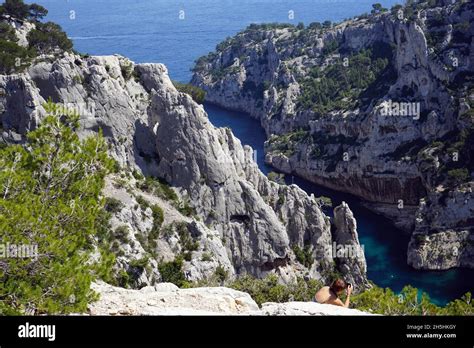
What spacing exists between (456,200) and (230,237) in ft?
102

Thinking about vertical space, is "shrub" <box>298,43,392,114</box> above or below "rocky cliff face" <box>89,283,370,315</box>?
above

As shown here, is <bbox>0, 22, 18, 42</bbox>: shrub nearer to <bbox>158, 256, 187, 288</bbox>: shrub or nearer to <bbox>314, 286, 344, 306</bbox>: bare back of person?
<bbox>158, 256, 187, 288</bbox>: shrub

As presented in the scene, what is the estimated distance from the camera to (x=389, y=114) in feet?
268

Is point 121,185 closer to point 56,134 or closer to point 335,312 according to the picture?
point 56,134

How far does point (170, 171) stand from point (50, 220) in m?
29.5

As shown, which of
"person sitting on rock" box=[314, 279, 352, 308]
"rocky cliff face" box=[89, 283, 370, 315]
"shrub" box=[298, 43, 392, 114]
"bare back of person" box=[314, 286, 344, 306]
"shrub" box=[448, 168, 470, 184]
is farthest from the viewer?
"shrub" box=[298, 43, 392, 114]

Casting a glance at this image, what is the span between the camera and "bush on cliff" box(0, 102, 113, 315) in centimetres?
1614

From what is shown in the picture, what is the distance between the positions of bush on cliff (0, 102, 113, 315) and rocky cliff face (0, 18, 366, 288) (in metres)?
20.9

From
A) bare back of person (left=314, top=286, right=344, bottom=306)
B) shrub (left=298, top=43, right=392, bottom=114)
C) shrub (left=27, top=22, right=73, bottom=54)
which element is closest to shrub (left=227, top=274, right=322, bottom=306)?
bare back of person (left=314, top=286, right=344, bottom=306)

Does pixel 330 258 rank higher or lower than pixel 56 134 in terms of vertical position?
lower

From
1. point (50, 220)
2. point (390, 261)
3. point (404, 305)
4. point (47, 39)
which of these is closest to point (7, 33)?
point (47, 39)

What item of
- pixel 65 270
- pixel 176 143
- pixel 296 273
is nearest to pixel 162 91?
pixel 176 143

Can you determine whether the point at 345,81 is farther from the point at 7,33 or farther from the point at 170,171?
the point at 170,171

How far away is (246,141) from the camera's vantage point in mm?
115188
